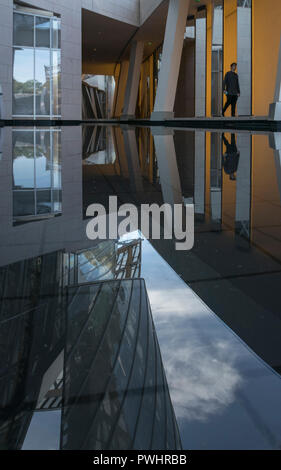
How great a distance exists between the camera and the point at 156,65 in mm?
35812

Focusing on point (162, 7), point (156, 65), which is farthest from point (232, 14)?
point (156, 65)

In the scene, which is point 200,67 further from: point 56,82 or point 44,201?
point 44,201

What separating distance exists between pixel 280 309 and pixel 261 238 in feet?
3.13

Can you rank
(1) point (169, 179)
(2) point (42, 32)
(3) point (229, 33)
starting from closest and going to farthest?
(1) point (169, 179), (3) point (229, 33), (2) point (42, 32)

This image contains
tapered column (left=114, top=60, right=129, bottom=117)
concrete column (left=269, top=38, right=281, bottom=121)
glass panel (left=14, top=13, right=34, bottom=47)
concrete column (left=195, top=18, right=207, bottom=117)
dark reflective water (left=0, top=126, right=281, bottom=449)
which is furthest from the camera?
tapered column (left=114, top=60, right=129, bottom=117)

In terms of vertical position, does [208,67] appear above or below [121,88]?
below

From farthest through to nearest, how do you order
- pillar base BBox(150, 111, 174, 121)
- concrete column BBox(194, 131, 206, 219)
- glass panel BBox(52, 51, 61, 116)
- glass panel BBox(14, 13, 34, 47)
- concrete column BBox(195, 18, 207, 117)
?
concrete column BBox(195, 18, 207, 117)
glass panel BBox(52, 51, 61, 116)
glass panel BBox(14, 13, 34, 47)
pillar base BBox(150, 111, 174, 121)
concrete column BBox(194, 131, 206, 219)

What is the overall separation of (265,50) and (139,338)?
756 inches

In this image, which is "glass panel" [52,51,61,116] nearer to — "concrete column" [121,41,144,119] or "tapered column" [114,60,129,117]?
"concrete column" [121,41,144,119]

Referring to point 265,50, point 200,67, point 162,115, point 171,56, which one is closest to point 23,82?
point 162,115

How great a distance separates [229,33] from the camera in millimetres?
21547

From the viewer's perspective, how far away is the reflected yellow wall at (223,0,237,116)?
20.8 metres

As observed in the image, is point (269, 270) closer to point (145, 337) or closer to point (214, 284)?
point (214, 284)

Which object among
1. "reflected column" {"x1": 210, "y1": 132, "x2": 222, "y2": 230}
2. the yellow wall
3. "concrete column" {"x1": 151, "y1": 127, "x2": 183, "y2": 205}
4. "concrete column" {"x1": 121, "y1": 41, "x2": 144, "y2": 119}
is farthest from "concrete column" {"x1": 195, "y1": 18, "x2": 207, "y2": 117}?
"reflected column" {"x1": 210, "y1": 132, "x2": 222, "y2": 230}
